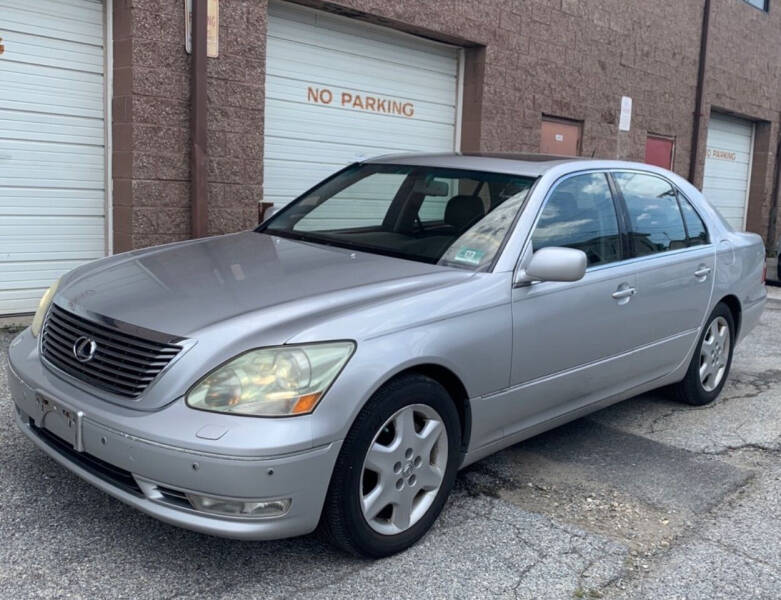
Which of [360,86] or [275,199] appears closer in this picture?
[275,199]

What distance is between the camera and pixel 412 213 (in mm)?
4254

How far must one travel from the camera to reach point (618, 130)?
1230 cm

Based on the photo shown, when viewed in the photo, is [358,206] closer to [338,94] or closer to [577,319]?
[577,319]

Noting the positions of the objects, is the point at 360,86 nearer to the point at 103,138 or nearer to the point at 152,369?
the point at 103,138

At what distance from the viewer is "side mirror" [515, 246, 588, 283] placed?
3.54 metres

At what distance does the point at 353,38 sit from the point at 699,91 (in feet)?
25.9

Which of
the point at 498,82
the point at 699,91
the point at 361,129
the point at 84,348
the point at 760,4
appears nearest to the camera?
the point at 84,348

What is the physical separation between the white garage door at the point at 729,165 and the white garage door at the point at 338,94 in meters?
7.60

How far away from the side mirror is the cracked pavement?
1052 mm

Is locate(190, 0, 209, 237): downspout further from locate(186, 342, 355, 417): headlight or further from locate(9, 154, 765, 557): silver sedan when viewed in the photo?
locate(186, 342, 355, 417): headlight

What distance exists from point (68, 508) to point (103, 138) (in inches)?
168

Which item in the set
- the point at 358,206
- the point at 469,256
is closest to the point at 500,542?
the point at 469,256

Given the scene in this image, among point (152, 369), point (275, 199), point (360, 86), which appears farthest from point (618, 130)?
point (152, 369)

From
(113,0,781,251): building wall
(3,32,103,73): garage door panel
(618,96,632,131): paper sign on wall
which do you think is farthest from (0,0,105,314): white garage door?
(618,96,632,131): paper sign on wall
